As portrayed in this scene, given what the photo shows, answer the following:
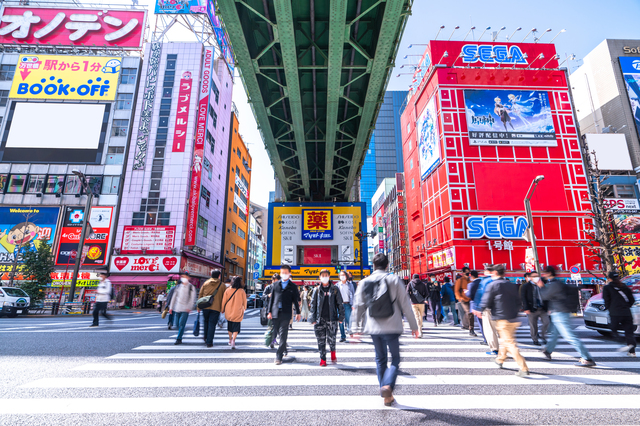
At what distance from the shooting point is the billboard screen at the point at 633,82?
136 ft

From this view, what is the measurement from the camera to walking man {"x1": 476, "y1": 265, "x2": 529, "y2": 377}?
5.11 meters

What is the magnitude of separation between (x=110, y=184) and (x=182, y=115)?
34.3 feet

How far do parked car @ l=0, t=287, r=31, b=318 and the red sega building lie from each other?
32263 millimetres

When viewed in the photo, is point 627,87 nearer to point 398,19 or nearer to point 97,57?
point 398,19

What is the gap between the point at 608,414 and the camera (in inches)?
139

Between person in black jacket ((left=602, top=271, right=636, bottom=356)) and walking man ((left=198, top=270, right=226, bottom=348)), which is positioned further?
walking man ((left=198, top=270, right=226, bottom=348))

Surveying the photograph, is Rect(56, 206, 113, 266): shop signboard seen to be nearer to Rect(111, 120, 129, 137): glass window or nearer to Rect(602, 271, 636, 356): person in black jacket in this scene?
Rect(111, 120, 129, 137): glass window

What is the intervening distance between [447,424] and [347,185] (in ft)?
79.9

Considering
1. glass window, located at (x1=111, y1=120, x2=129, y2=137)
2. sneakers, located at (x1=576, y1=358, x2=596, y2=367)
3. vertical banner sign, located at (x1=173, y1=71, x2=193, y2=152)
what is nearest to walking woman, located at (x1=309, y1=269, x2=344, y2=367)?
sneakers, located at (x1=576, y1=358, x2=596, y2=367)

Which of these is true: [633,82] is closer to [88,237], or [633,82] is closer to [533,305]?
[533,305]

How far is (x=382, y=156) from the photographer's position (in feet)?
390

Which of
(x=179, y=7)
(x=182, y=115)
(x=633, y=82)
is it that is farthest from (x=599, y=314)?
(x=633, y=82)

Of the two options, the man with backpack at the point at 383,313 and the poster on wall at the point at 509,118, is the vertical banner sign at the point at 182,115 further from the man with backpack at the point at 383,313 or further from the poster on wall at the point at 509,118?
the man with backpack at the point at 383,313

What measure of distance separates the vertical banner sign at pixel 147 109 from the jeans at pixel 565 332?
1480 inches
